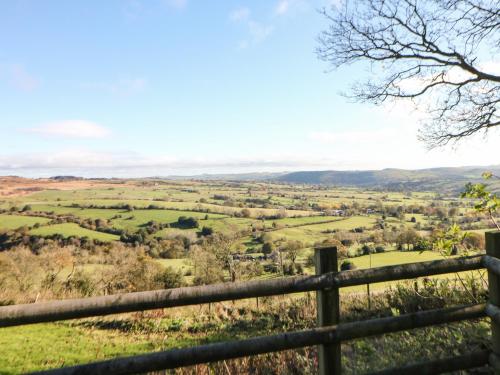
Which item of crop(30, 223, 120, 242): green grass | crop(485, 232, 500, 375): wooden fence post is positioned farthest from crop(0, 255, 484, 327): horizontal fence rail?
crop(30, 223, 120, 242): green grass

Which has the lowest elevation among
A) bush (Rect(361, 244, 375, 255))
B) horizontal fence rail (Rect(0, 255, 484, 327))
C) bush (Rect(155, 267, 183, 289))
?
bush (Rect(361, 244, 375, 255))

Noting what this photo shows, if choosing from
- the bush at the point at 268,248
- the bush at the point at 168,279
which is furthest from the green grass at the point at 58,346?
the bush at the point at 268,248

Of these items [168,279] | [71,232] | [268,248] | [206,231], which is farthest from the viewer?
[206,231]

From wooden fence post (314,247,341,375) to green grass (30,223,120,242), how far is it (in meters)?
58.7

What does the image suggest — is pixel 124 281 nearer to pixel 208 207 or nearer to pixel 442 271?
pixel 442 271

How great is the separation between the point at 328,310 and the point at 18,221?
263 feet

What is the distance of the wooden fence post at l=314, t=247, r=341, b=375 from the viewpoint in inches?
115

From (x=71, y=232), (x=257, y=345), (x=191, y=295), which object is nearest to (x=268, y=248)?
(x=71, y=232)

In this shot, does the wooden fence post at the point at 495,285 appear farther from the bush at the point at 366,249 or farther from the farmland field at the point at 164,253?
the bush at the point at 366,249

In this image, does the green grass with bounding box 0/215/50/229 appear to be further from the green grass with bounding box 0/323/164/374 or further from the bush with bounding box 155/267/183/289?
the green grass with bounding box 0/323/164/374

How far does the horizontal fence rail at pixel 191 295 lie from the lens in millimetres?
2371

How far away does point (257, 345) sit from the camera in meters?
2.73

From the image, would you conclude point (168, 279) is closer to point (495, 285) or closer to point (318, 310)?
point (318, 310)

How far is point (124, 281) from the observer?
840 inches
